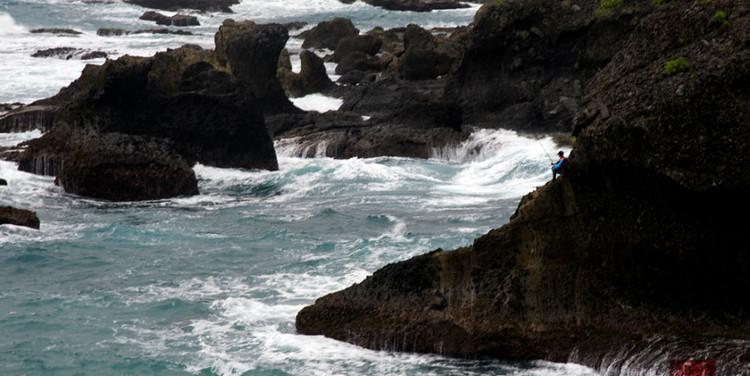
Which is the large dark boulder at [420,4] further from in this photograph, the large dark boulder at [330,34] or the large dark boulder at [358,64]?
the large dark boulder at [358,64]

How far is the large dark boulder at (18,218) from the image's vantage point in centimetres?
2294

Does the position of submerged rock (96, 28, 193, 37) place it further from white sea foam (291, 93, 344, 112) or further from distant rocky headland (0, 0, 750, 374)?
distant rocky headland (0, 0, 750, 374)

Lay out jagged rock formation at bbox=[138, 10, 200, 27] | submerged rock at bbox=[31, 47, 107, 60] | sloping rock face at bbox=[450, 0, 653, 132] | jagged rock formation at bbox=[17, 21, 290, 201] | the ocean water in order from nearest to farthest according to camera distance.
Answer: the ocean water
jagged rock formation at bbox=[17, 21, 290, 201]
sloping rock face at bbox=[450, 0, 653, 132]
submerged rock at bbox=[31, 47, 107, 60]
jagged rock formation at bbox=[138, 10, 200, 27]

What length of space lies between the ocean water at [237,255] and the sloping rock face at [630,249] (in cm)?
40

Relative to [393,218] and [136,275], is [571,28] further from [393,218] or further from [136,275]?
[136,275]

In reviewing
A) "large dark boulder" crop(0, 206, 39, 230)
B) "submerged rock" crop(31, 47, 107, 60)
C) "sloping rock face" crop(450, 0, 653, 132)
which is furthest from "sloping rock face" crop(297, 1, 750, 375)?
"submerged rock" crop(31, 47, 107, 60)

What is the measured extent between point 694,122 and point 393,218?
39.0ft

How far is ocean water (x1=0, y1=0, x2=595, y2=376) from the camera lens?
14031mm

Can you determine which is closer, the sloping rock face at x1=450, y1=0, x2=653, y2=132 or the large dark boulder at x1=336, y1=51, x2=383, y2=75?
the sloping rock face at x1=450, y1=0, x2=653, y2=132

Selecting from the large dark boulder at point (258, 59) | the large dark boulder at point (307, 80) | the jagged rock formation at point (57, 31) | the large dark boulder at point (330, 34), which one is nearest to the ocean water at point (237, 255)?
the large dark boulder at point (258, 59)

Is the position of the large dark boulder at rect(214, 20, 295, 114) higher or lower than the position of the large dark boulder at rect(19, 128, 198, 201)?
higher

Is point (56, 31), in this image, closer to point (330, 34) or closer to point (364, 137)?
point (330, 34)

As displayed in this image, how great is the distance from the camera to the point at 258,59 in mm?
39062

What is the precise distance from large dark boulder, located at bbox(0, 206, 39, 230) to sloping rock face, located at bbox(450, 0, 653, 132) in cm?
1547
